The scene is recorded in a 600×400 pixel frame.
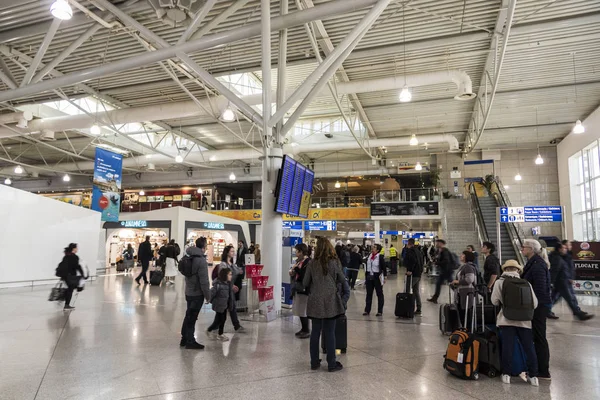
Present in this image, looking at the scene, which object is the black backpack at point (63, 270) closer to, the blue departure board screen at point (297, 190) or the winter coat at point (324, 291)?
the blue departure board screen at point (297, 190)

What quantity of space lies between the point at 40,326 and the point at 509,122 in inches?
789

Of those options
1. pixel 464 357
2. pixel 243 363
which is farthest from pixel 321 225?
pixel 464 357

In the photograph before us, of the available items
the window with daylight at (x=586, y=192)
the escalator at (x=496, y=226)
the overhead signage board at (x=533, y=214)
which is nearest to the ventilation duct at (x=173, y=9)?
the overhead signage board at (x=533, y=214)

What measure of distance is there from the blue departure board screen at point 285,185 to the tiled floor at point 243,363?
7.79ft

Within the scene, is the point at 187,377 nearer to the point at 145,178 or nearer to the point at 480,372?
the point at 480,372

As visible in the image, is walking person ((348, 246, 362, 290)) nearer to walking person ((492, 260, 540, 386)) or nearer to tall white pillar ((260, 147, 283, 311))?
tall white pillar ((260, 147, 283, 311))

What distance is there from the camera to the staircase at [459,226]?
18312 mm

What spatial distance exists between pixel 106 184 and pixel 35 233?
3157 mm

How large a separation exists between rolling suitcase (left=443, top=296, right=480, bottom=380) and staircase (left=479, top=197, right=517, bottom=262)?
12159 mm

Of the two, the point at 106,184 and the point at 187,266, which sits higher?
the point at 106,184

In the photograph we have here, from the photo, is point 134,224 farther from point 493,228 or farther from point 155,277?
point 493,228

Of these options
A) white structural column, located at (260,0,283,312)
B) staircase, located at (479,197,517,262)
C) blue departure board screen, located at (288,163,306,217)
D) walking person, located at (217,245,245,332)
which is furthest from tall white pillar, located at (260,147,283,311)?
staircase, located at (479,197,517,262)

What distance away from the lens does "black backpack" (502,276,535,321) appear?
409cm

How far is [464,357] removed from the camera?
4.30 m
